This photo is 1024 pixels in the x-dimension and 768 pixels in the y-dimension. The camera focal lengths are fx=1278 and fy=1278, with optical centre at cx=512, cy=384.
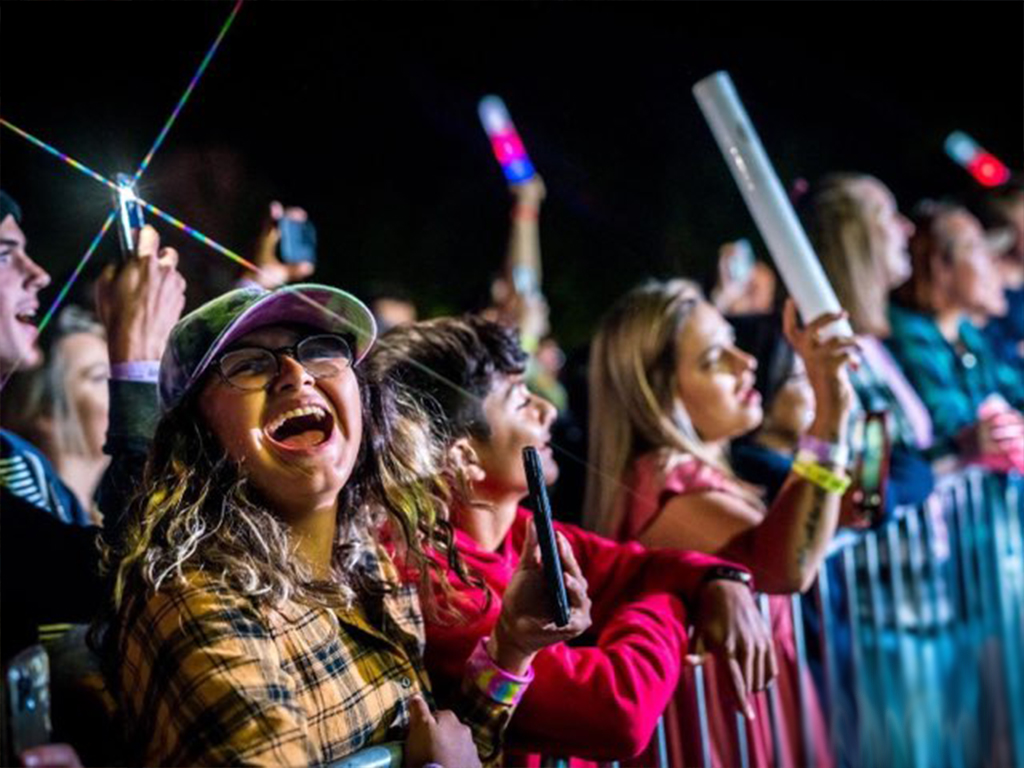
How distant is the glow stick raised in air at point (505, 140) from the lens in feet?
8.77

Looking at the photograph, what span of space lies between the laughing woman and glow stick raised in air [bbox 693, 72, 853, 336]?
114 centimetres

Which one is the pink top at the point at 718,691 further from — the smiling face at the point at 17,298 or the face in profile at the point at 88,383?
the smiling face at the point at 17,298

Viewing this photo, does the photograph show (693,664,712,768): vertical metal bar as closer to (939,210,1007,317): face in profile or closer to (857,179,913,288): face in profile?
(857,179,913,288): face in profile

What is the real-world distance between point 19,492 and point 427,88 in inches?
46.3

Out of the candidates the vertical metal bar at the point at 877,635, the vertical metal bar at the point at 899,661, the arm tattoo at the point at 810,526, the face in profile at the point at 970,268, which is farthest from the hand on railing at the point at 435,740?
the face in profile at the point at 970,268

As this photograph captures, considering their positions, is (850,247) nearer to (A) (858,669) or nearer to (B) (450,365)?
(A) (858,669)

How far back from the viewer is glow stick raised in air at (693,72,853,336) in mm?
2766

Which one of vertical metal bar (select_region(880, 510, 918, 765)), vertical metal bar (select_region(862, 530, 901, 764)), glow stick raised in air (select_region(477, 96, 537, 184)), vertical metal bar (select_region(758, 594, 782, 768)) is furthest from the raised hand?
vertical metal bar (select_region(880, 510, 918, 765))

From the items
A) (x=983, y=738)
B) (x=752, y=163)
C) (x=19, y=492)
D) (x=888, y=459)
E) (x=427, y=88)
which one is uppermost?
(x=427, y=88)

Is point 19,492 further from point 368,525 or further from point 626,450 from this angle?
point 626,450

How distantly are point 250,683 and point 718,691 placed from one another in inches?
47.4

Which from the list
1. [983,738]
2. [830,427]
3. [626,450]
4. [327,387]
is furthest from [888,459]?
[327,387]

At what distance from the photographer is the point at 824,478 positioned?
101 inches

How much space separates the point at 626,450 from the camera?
104 inches
